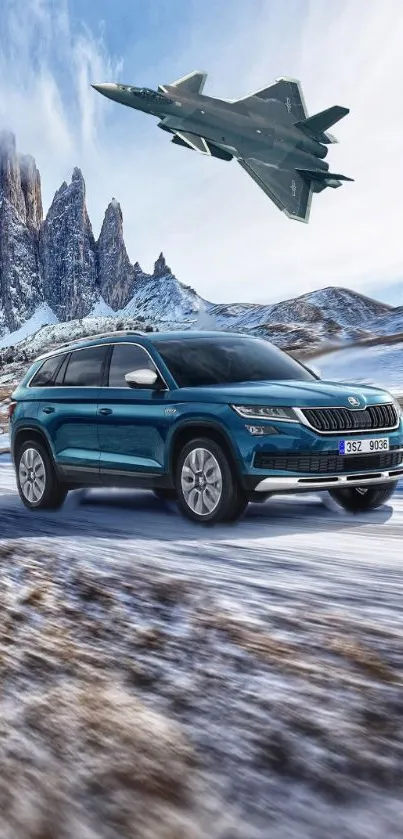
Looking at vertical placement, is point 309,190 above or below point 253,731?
above

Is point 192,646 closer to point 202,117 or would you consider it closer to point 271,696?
point 271,696

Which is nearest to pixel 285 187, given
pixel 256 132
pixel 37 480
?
pixel 256 132

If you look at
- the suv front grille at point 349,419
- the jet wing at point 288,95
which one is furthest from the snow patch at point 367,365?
the jet wing at point 288,95

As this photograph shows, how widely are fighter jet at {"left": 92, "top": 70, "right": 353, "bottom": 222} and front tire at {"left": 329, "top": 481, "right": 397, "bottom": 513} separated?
36.9 m

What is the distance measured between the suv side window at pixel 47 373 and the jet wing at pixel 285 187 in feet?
130

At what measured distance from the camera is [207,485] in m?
6.98

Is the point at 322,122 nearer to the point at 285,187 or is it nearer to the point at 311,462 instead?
the point at 285,187

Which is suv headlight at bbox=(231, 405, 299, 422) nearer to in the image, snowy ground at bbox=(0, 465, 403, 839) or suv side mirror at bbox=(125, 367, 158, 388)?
suv side mirror at bbox=(125, 367, 158, 388)

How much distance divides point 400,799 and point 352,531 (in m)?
4.68

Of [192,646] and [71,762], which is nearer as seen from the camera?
[71,762]

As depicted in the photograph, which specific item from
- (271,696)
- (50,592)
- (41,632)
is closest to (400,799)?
(271,696)

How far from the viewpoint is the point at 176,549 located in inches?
226

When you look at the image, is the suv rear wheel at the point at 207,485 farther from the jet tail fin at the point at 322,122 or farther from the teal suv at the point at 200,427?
the jet tail fin at the point at 322,122

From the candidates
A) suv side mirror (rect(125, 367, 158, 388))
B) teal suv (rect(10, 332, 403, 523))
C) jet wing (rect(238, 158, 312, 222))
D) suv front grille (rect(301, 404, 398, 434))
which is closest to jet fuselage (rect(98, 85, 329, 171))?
jet wing (rect(238, 158, 312, 222))
